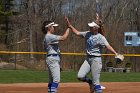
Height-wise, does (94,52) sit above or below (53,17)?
below

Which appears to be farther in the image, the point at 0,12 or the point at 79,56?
the point at 0,12

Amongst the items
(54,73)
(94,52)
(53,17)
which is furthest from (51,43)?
(53,17)

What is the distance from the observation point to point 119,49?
5019cm

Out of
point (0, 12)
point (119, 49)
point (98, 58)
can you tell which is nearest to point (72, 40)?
point (119, 49)

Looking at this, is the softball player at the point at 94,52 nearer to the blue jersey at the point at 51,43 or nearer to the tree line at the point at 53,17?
the blue jersey at the point at 51,43

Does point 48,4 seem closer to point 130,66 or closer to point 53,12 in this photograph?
point 53,12

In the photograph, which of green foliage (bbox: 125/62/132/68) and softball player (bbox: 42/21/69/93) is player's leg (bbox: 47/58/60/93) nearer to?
softball player (bbox: 42/21/69/93)

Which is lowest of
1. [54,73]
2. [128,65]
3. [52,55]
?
[128,65]

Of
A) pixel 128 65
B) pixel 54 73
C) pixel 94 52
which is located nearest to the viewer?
pixel 54 73

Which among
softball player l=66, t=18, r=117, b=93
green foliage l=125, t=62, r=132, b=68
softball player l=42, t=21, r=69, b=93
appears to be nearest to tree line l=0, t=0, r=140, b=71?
green foliage l=125, t=62, r=132, b=68

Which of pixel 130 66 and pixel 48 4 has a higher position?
pixel 48 4

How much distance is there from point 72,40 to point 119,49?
18.7 ft

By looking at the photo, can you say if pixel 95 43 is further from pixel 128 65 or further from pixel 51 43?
pixel 128 65

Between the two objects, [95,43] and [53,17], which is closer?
[95,43]
